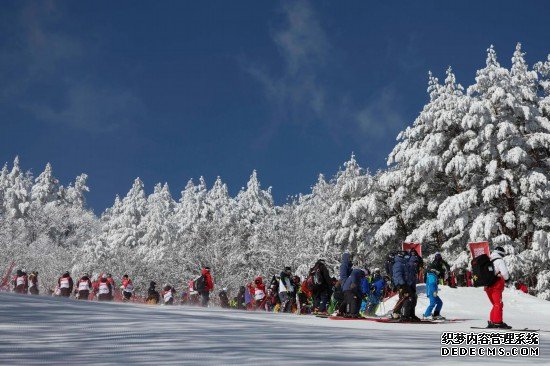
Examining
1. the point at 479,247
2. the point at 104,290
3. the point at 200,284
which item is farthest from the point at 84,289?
the point at 479,247

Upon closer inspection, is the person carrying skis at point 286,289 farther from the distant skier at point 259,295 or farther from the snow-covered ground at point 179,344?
A: the snow-covered ground at point 179,344

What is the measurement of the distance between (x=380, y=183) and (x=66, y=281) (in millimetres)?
17656

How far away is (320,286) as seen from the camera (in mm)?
19297

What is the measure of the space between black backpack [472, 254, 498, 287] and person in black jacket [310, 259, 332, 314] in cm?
699

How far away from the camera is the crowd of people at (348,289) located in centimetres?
1470

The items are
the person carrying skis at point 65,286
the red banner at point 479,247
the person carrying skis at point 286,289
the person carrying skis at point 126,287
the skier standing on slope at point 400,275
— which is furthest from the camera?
the person carrying skis at point 126,287

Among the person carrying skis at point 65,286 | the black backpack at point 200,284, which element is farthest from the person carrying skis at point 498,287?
the person carrying skis at point 65,286

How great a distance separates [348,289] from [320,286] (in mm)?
3106

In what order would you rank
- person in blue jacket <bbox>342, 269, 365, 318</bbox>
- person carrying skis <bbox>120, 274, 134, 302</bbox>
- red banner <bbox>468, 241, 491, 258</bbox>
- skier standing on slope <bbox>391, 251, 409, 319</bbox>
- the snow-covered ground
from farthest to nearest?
person carrying skis <bbox>120, 274, 134, 302</bbox>, red banner <bbox>468, 241, 491, 258</bbox>, person in blue jacket <bbox>342, 269, 365, 318</bbox>, skier standing on slope <bbox>391, 251, 409, 319</bbox>, the snow-covered ground

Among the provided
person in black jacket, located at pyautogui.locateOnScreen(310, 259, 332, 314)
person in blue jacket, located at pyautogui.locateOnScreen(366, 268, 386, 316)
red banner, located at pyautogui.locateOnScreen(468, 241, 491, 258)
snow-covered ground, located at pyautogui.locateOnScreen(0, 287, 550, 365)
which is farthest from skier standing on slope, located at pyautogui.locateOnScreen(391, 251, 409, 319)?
red banner, located at pyautogui.locateOnScreen(468, 241, 491, 258)

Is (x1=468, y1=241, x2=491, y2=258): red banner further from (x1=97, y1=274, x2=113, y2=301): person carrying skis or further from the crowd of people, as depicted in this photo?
(x1=97, y1=274, x2=113, y2=301): person carrying skis

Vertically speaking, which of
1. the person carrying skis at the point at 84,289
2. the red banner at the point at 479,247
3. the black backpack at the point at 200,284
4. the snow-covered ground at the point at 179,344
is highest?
the red banner at the point at 479,247

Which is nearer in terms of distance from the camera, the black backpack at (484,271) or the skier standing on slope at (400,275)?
the black backpack at (484,271)

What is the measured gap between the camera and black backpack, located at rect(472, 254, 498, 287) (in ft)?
40.2
